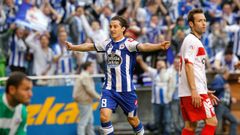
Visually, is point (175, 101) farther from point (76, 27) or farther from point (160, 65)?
point (76, 27)

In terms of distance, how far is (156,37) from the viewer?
23.5 metres

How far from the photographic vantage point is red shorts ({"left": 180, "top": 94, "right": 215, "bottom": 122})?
43.9ft

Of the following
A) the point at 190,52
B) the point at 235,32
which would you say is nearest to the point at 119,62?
the point at 190,52

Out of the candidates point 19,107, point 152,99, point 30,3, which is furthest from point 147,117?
point 19,107

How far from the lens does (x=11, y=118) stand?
379 inches

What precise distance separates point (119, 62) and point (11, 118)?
461 centimetres

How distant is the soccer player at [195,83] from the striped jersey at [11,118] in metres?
4.27

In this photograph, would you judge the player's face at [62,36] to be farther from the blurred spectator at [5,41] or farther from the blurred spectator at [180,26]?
the blurred spectator at [180,26]

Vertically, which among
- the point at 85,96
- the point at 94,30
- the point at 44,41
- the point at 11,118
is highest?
the point at 94,30

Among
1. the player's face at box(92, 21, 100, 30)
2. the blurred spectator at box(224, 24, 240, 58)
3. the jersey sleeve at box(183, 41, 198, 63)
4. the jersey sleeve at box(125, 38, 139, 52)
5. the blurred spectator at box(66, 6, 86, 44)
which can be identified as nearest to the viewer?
the jersey sleeve at box(183, 41, 198, 63)

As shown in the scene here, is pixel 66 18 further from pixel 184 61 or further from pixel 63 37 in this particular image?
pixel 184 61

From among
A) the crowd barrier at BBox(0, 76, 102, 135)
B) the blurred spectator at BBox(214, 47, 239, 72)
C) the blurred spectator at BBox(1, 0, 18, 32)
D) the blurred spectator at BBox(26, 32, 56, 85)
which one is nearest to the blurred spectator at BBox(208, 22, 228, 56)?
the blurred spectator at BBox(214, 47, 239, 72)

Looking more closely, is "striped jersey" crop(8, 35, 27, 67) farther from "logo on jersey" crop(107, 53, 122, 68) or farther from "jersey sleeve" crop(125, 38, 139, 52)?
Answer: "jersey sleeve" crop(125, 38, 139, 52)

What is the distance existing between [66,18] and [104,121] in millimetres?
9889
